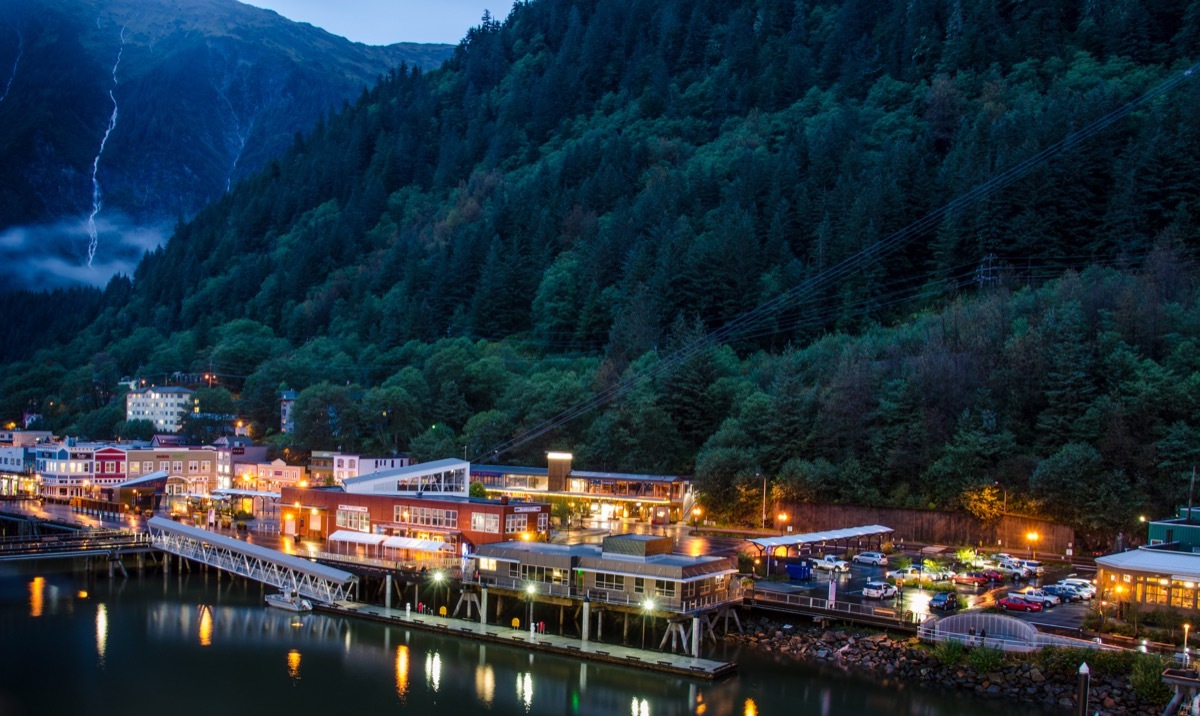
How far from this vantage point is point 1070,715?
2761 cm

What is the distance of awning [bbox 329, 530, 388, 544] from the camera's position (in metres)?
44.3

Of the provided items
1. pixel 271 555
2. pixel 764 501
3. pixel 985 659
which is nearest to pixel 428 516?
pixel 271 555

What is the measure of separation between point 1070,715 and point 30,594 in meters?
40.7

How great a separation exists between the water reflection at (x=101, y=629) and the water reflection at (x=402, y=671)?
9.30 meters

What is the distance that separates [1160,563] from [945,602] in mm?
6574

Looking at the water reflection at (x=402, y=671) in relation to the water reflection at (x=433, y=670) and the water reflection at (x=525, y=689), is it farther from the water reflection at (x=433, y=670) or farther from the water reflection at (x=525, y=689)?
the water reflection at (x=525, y=689)

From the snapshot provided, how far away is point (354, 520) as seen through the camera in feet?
155

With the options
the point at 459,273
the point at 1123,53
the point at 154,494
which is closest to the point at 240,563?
the point at 154,494

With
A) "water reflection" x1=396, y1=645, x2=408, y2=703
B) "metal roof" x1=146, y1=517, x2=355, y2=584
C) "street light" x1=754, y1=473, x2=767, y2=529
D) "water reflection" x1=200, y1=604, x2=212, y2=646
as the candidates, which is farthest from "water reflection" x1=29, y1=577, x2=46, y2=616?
"street light" x1=754, y1=473, x2=767, y2=529

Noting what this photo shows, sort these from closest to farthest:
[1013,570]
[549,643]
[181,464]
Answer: [549,643]
[1013,570]
[181,464]

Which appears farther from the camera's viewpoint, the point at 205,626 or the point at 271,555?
the point at 271,555

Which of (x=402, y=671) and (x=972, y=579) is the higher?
(x=972, y=579)

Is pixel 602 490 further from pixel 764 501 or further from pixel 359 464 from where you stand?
pixel 359 464

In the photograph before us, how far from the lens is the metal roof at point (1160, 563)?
31094 millimetres
